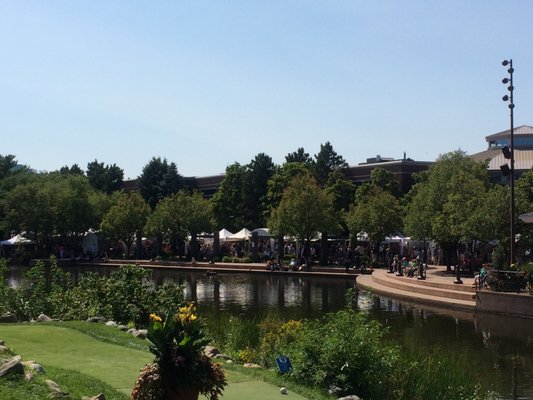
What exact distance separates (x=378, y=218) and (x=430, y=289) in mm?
17573

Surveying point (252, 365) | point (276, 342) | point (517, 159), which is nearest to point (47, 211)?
point (517, 159)

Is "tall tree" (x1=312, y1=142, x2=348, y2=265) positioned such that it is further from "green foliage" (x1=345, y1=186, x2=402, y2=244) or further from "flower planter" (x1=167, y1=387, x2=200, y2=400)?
"flower planter" (x1=167, y1=387, x2=200, y2=400)

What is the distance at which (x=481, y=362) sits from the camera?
58.5 feet

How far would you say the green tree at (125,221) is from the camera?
63559mm

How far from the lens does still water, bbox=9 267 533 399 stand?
57.4ft

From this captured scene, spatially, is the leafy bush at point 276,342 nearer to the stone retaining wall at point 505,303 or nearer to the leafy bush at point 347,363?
the leafy bush at point 347,363

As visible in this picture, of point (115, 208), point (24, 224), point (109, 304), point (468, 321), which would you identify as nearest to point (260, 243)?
point (115, 208)

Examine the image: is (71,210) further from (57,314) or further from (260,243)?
(57,314)

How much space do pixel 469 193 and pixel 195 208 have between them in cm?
2671

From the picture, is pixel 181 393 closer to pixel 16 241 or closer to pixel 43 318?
pixel 43 318

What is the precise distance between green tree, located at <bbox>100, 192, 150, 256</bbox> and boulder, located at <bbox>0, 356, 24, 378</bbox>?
55.6 m

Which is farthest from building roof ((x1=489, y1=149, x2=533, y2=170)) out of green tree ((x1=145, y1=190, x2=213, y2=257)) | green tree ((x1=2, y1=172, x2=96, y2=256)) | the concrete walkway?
green tree ((x1=2, y1=172, x2=96, y2=256))

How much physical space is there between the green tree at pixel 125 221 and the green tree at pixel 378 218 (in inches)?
894

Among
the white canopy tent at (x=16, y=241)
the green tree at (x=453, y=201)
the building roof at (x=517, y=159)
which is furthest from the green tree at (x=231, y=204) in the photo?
the green tree at (x=453, y=201)
